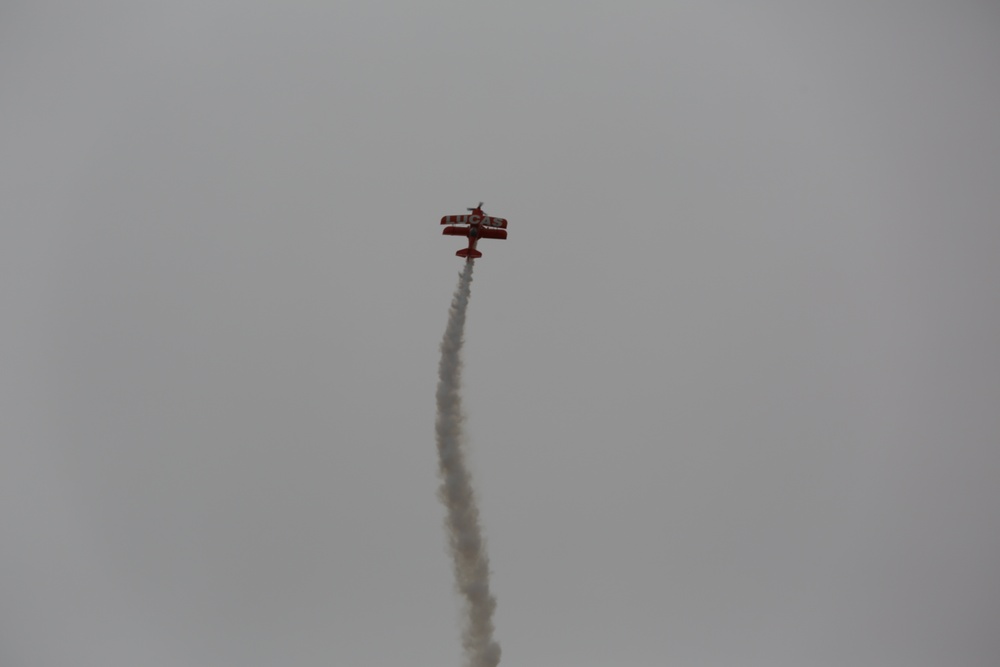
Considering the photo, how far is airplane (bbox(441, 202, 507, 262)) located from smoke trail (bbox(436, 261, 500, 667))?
977 mm

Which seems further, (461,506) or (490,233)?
(461,506)

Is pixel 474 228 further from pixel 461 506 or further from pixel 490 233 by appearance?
pixel 461 506

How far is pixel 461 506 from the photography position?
5884 cm

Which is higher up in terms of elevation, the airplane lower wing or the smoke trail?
the airplane lower wing

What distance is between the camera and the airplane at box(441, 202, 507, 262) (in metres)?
56.4

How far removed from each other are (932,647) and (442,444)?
8429cm

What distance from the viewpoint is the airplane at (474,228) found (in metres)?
56.4

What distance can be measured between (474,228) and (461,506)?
1559 centimetres

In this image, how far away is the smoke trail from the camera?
190 feet

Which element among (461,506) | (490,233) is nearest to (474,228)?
(490,233)

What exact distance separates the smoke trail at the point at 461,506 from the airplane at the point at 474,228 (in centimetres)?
98

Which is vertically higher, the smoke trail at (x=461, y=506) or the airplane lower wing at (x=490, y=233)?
the airplane lower wing at (x=490, y=233)

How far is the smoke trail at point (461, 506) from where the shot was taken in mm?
57875

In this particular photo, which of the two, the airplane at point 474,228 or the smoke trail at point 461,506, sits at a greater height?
the airplane at point 474,228
